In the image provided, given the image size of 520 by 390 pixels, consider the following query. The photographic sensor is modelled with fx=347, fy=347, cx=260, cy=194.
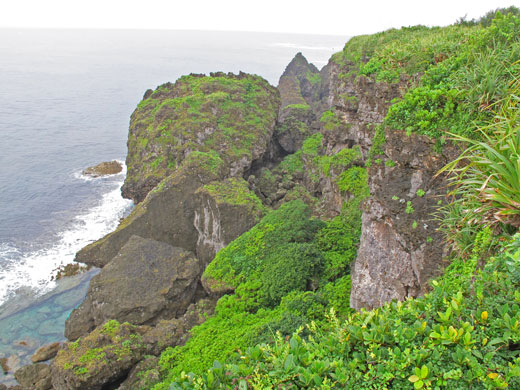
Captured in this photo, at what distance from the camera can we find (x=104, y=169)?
56.6 m

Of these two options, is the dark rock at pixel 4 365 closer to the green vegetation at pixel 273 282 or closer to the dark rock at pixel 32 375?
the dark rock at pixel 32 375

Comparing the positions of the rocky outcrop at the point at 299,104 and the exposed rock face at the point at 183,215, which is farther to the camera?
the rocky outcrop at the point at 299,104

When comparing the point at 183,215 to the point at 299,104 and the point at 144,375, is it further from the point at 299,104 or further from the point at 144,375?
the point at 299,104

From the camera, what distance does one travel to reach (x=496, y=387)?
4.38 metres

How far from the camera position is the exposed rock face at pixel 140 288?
22.5 meters

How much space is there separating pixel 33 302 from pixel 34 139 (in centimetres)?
4862

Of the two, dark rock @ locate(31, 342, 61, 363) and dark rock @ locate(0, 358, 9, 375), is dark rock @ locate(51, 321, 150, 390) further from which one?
dark rock @ locate(0, 358, 9, 375)

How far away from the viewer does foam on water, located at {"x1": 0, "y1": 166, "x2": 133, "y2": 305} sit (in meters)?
32.0

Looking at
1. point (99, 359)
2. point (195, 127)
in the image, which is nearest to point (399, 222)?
point (99, 359)

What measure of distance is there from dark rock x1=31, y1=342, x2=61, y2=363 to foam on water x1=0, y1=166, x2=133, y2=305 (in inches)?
309

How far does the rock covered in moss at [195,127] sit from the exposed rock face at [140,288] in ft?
40.3

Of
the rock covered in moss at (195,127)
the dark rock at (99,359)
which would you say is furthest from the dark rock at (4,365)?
the rock covered in moss at (195,127)

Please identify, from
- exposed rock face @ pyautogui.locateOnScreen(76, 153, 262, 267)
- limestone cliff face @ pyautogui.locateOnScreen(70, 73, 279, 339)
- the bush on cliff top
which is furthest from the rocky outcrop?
the bush on cliff top

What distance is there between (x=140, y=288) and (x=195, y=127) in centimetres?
1920
